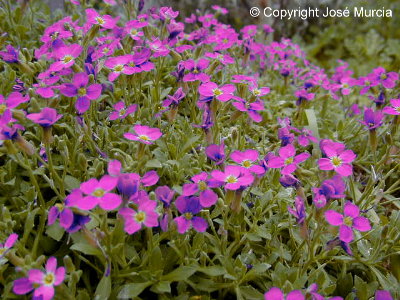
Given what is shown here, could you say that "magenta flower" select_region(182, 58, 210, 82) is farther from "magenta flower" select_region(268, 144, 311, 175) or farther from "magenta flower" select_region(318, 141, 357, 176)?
"magenta flower" select_region(318, 141, 357, 176)

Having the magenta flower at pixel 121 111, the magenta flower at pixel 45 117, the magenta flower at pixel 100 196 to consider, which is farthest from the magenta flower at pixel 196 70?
the magenta flower at pixel 100 196

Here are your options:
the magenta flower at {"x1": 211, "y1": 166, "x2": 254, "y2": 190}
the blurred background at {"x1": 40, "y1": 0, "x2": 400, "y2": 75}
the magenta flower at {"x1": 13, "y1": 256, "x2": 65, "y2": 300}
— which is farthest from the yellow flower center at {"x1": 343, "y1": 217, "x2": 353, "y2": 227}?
the blurred background at {"x1": 40, "y1": 0, "x2": 400, "y2": 75}

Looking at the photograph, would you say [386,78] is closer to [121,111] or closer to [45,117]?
[121,111]

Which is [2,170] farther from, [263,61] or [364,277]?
[263,61]

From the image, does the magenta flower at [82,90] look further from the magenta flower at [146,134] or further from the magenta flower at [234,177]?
the magenta flower at [234,177]

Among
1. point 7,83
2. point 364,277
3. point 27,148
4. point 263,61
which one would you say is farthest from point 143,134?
point 263,61

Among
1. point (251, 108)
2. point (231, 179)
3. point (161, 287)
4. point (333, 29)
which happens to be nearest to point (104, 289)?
point (161, 287)

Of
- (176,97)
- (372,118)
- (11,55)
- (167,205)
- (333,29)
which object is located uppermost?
(11,55)
